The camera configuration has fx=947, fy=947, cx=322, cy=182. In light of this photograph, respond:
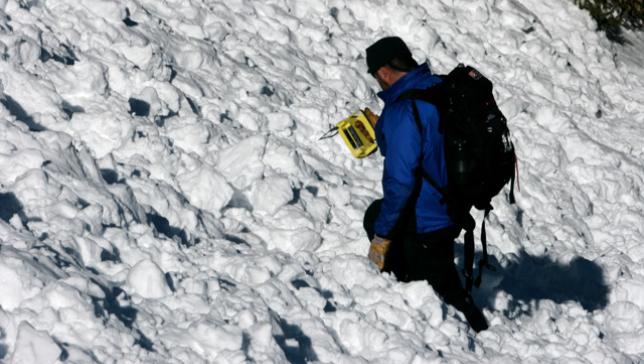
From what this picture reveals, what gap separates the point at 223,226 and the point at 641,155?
504cm

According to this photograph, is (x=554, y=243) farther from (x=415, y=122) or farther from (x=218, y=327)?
(x=218, y=327)

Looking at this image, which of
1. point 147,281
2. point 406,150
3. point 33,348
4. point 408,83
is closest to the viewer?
point 33,348

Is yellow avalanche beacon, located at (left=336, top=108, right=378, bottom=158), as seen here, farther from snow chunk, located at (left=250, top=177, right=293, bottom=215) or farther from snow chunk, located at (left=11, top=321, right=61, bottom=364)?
snow chunk, located at (left=11, top=321, right=61, bottom=364)

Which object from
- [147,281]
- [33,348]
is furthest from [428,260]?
[33,348]

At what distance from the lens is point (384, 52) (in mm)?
5352

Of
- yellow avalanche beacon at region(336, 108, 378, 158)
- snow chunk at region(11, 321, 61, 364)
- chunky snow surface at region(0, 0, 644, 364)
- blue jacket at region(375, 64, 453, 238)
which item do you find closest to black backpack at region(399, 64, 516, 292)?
blue jacket at region(375, 64, 453, 238)

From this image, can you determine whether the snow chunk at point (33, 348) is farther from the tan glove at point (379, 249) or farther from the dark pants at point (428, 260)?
the dark pants at point (428, 260)

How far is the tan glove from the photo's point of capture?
18.2 feet

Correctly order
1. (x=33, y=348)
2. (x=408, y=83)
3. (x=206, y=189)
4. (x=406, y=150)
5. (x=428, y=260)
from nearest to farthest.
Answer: (x=33, y=348) → (x=406, y=150) → (x=408, y=83) → (x=428, y=260) → (x=206, y=189)

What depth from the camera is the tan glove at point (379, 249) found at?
5555mm

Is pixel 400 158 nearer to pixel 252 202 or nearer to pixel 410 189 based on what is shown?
pixel 410 189

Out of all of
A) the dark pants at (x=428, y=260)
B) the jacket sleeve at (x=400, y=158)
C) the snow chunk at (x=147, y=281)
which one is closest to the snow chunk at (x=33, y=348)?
the snow chunk at (x=147, y=281)

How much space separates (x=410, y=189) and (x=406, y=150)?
24 cm

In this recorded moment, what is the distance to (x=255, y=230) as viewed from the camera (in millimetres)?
6176
